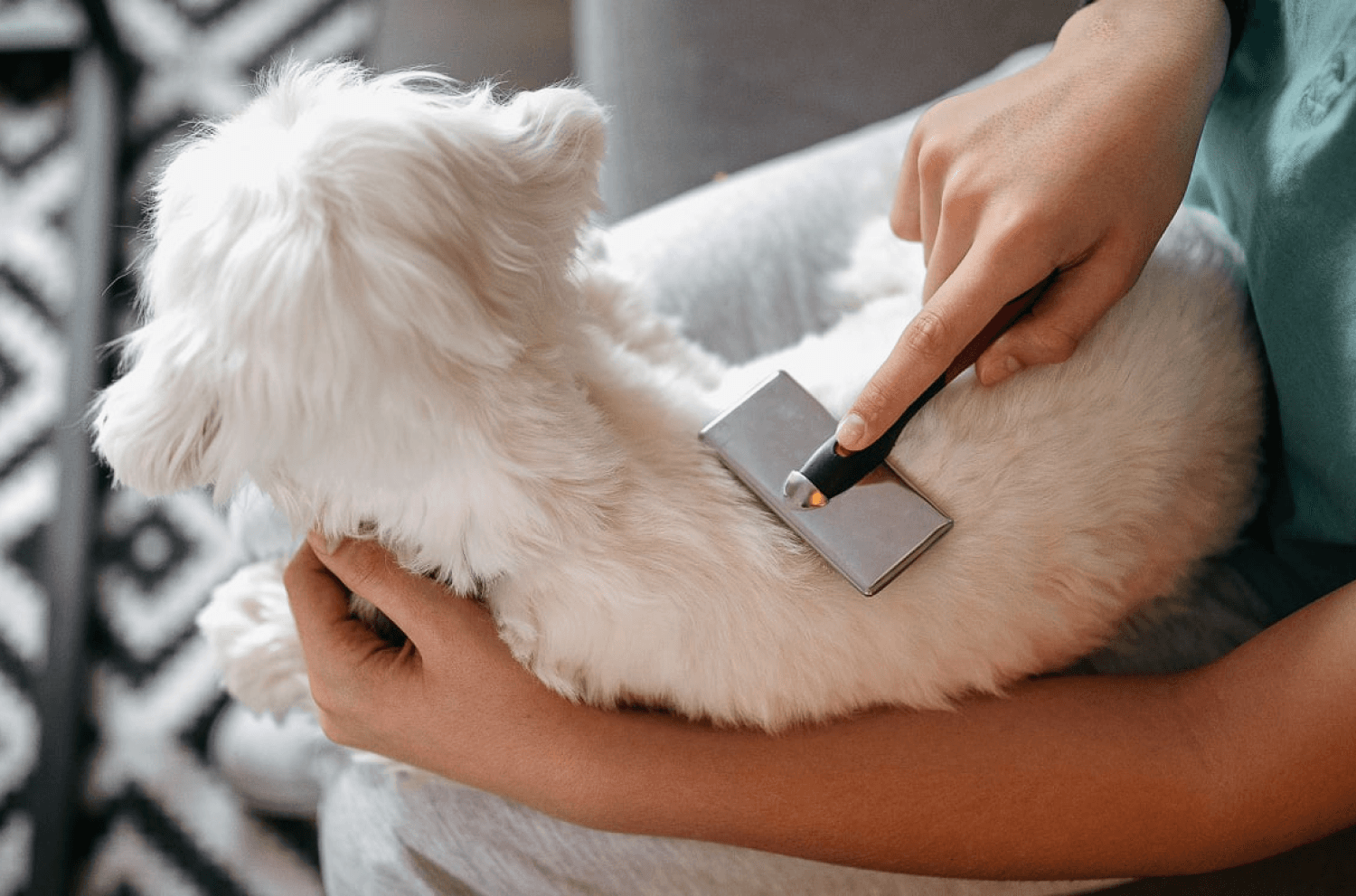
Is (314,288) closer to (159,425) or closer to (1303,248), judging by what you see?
(159,425)

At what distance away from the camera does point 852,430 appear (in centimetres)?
63

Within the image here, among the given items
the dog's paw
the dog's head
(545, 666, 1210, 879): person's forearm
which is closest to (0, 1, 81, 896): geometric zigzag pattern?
the dog's paw

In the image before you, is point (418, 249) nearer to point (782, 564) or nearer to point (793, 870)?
point (782, 564)

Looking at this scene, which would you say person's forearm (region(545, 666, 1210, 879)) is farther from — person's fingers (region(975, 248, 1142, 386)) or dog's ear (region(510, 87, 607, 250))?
dog's ear (region(510, 87, 607, 250))

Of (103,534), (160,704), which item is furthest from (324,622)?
(103,534)

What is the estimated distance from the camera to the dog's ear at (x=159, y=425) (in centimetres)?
60

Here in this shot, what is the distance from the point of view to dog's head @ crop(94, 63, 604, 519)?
0.56 m

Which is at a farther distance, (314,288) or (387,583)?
(387,583)

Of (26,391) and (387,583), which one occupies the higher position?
(26,391)

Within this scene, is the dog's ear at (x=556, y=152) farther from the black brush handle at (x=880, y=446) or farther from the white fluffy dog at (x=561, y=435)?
the black brush handle at (x=880, y=446)

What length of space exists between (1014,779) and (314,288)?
0.58m

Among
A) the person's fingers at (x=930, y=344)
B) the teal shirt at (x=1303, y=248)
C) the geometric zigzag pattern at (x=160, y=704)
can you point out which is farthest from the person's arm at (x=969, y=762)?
the geometric zigzag pattern at (x=160, y=704)

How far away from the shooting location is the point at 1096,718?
674 millimetres

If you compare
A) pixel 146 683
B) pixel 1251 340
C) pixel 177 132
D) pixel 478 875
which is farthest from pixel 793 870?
pixel 177 132
